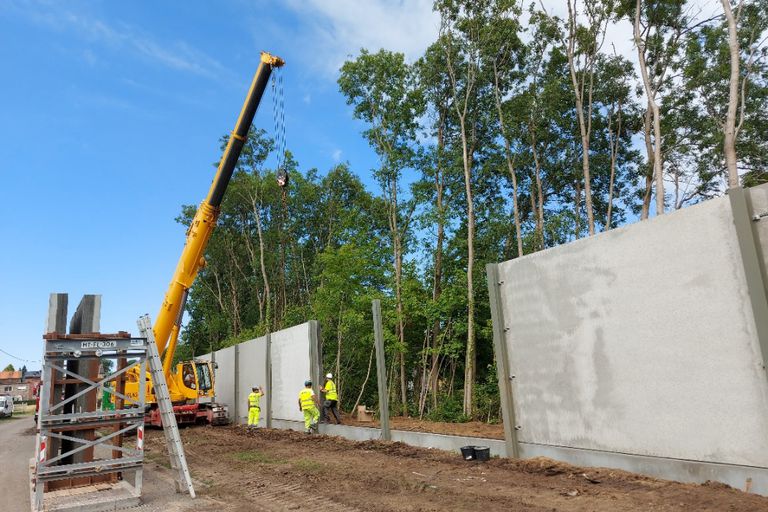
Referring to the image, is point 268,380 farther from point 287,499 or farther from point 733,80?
point 733,80

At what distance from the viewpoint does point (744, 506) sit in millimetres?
5008

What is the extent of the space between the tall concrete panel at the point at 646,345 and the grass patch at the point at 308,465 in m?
3.44

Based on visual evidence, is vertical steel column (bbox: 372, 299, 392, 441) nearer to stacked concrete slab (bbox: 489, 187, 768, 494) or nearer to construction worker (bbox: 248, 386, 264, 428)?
stacked concrete slab (bbox: 489, 187, 768, 494)

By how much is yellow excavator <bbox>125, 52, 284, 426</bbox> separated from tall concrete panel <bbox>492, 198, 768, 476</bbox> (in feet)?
30.6

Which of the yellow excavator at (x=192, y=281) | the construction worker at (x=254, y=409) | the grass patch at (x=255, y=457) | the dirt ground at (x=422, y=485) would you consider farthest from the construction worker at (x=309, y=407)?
the yellow excavator at (x=192, y=281)

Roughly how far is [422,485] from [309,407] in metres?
7.16

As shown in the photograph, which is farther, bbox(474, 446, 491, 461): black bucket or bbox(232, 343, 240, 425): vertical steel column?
bbox(232, 343, 240, 425): vertical steel column

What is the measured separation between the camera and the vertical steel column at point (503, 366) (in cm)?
832

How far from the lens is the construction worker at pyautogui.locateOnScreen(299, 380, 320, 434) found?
13.8 meters

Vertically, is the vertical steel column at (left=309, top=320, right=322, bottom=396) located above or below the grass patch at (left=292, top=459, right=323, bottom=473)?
above

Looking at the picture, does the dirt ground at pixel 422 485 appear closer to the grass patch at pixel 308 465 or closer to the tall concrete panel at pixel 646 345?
the grass patch at pixel 308 465

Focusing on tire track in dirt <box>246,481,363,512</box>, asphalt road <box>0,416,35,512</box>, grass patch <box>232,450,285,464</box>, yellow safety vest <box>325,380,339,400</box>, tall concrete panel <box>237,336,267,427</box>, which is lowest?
asphalt road <box>0,416,35,512</box>

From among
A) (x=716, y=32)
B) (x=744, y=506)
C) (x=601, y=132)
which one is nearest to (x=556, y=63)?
(x=601, y=132)

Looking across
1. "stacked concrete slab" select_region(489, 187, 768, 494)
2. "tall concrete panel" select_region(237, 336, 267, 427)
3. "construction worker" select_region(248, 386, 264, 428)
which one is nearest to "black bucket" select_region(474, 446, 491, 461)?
"stacked concrete slab" select_region(489, 187, 768, 494)
